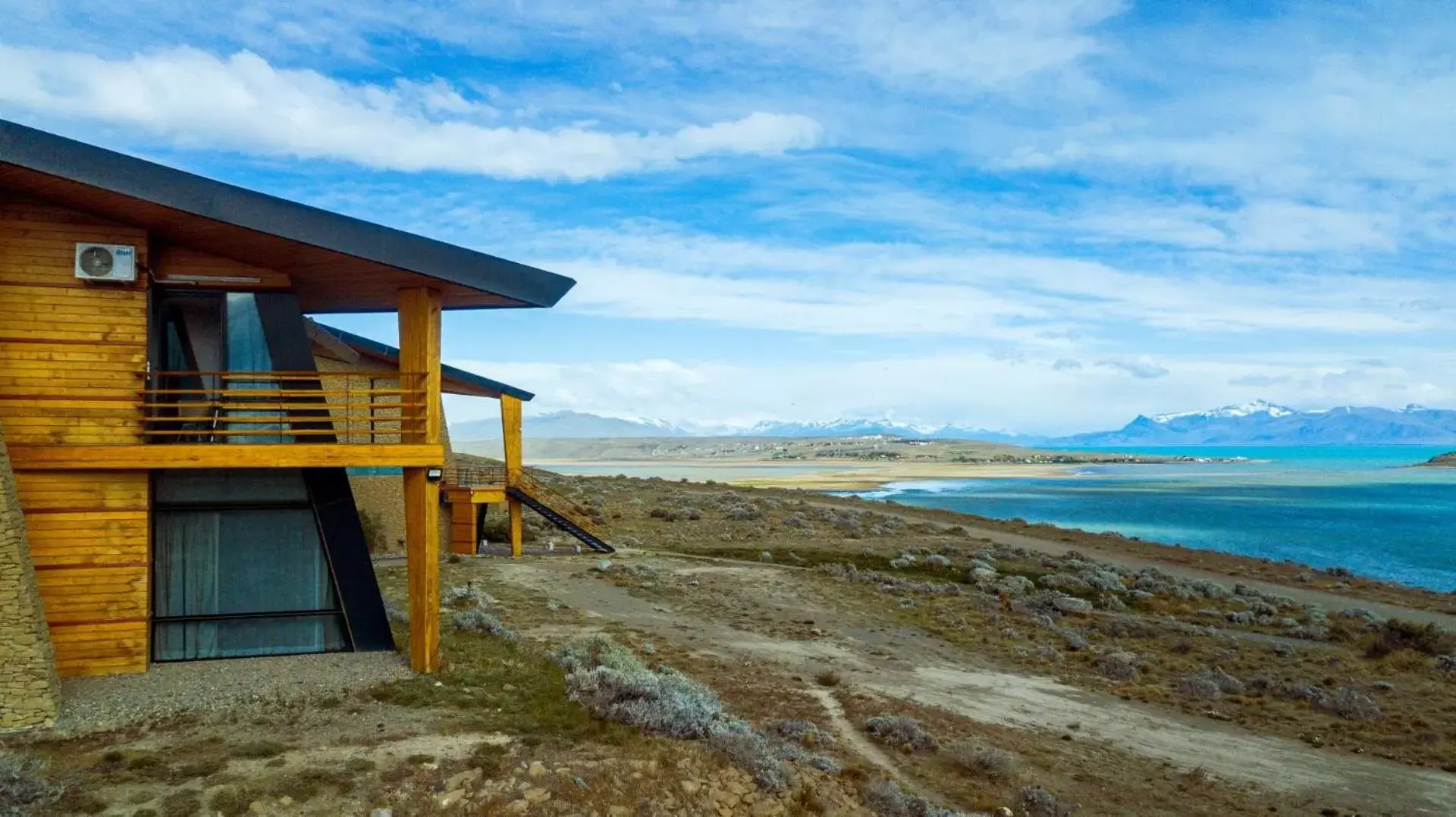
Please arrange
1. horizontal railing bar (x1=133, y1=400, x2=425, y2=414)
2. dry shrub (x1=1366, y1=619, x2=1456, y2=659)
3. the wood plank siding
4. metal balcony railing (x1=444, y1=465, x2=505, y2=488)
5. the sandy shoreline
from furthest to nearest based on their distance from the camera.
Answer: the sandy shoreline → metal balcony railing (x1=444, y1=465, x2=505, y2=488) → dry shrub (x1=1366, y1=619, x2=1456, y2=659) → horizontal railing bar (x1=133, y1=400, x2=425, y2=414) → the wood plank siding

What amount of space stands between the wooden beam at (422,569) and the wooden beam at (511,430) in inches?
595

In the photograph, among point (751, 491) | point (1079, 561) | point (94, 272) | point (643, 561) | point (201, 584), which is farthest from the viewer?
point (751, 491)

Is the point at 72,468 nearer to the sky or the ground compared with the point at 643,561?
nearer to the sky

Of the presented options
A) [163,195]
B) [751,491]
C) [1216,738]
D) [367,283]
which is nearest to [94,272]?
[163,195]

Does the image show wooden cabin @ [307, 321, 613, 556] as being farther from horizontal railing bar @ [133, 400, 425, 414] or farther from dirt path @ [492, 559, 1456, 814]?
horizontal railing bar @ [133, 400, 425, 414]

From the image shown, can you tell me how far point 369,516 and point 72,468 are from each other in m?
14.0

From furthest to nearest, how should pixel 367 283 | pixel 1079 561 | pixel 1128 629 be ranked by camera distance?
pixel 1079 561 → pixel 1128 629 → pixel 367 283

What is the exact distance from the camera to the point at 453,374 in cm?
2764

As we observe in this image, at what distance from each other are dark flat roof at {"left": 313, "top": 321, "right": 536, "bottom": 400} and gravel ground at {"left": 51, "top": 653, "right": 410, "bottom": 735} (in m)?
13.0

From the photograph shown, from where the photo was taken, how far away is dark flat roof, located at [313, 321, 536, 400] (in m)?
24.0

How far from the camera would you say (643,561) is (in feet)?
90.7

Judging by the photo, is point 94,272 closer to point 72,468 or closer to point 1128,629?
point 72,468

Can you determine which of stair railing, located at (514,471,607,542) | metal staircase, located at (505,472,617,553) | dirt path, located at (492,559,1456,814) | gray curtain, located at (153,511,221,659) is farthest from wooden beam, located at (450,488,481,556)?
gray curtain, located at (153,511,221,659)

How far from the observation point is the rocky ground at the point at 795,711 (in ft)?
28.6
